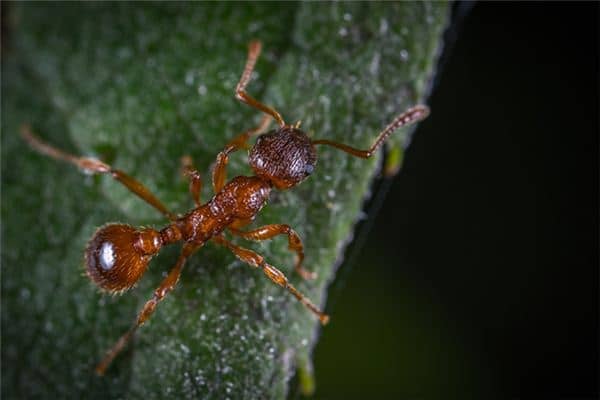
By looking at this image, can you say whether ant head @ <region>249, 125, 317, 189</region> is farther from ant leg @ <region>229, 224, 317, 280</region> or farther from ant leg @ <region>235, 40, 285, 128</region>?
ant leg @ <region>229, 224, 317, 280</region>

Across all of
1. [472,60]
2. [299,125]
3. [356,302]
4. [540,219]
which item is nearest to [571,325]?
[540,219]

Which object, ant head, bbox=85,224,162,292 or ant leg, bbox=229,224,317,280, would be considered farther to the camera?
ant head, bbox=85,224,162,292

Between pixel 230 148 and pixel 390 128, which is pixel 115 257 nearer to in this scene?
pixel 230 148

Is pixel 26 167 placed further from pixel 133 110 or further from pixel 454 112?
pixel 454 112

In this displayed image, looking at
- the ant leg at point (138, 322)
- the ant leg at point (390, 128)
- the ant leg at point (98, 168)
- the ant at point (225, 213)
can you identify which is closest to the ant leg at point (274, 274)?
the ant at point (225, 213)

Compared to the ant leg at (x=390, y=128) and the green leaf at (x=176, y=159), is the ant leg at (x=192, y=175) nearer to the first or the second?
the green leaf at (x=176, y=159)

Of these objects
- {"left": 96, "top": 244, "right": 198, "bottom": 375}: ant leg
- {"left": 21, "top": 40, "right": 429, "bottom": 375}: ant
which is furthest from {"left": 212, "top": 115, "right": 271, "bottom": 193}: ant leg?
{"left": 96, "top": 244, "right": 198, "bottom": 375}: ant leg
